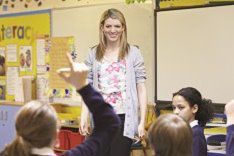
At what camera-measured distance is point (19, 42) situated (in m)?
5.04

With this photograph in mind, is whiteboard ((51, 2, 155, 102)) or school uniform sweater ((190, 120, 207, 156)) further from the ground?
whiteboard ((51, 2, 155, 102))

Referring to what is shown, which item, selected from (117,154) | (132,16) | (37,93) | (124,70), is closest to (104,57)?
(124,70)

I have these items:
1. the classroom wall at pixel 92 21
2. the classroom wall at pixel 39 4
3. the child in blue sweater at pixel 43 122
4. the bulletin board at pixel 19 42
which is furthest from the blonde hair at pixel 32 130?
the bulletin board at pixel 19 42

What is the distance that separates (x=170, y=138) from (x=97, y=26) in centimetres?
300

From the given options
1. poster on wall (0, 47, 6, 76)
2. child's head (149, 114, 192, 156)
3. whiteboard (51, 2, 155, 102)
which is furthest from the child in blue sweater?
poster on wall (0, 47, 6, 76)

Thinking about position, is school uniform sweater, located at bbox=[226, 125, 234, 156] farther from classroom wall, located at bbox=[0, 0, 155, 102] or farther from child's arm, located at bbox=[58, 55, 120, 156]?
classroom wall, located at bbox=[0, 0, 155, 102]

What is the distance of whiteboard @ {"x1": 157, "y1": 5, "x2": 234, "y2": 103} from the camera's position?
11.0ft

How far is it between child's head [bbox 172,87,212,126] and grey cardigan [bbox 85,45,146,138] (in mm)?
257

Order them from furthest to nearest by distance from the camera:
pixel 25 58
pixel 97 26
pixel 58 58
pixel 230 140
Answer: pixel 25 58 → pixel 58 58 → pixel 97 26 → pixel 230 140

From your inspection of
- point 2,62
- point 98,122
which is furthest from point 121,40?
point 2,62

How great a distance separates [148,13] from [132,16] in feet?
0.62

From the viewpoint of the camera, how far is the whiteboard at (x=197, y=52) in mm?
3365

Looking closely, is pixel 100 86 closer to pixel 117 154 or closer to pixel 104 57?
pixel 104 57

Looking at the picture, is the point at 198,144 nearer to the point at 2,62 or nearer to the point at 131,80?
the point at 131,80
